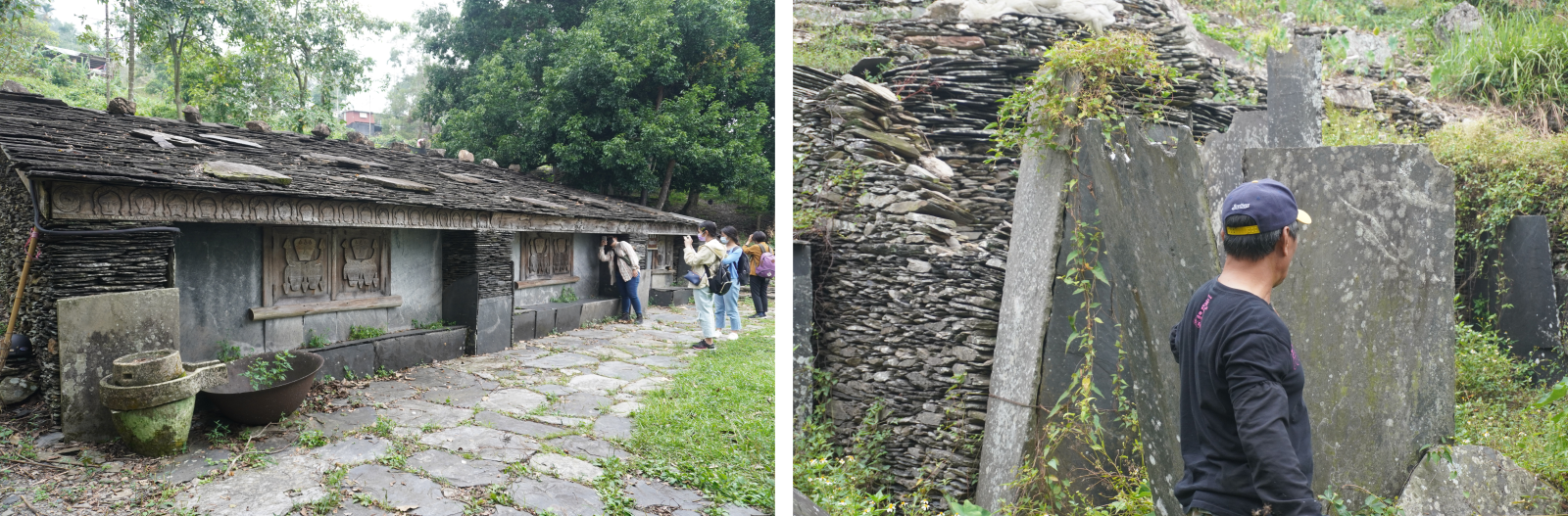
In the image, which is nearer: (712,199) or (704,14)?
(704,14)

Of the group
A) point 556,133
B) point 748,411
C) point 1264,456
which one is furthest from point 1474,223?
point 556,133

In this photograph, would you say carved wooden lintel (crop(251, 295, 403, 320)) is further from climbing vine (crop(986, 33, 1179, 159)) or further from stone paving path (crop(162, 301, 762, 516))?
climbing vine (crop(986, 33, 1179, 159))

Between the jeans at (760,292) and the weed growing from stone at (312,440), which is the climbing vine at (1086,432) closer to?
the jeans at (760,292)

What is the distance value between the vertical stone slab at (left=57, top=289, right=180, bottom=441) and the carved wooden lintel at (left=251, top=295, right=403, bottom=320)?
4.41ft

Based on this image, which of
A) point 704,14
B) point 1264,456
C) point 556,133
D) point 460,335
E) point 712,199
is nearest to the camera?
point 1264,456

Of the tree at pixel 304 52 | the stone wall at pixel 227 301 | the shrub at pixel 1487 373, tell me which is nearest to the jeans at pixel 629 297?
the stone wall at pixel 227 301

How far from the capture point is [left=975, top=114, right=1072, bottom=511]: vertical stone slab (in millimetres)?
2729

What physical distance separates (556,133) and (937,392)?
2488mm

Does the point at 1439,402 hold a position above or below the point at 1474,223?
below

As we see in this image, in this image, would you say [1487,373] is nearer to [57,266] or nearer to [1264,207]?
[1264,207]

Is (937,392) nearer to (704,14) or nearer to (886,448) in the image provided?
(886,448)

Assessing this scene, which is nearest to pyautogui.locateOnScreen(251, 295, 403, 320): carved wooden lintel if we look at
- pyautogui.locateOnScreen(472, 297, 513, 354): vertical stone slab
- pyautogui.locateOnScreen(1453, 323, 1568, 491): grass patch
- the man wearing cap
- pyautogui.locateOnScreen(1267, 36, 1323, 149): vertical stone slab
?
pyautogui.locateOnScreen(472, 297, 513, 354): vertical stone slab

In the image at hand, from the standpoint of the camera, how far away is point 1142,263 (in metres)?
2.19

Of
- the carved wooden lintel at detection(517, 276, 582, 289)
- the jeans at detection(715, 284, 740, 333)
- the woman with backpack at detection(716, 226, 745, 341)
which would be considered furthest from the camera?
the carved wooden lintel at detection(517, 276, 582, 289)
